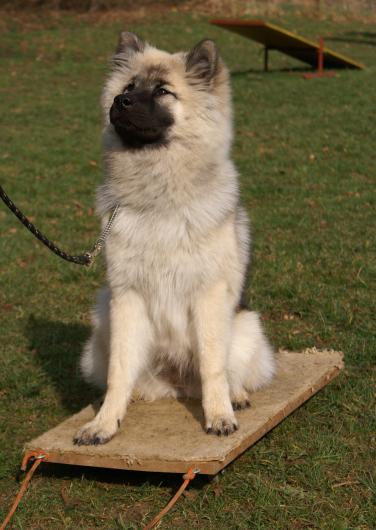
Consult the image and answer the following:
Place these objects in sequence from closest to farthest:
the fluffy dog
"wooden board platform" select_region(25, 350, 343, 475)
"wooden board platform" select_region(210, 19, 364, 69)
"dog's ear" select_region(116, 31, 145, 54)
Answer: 1. "wooden board platform" select_region(25, 350, 343, 475)
2. the fluffy dog
3. "dog's ear" select_region(116, 31, 145, 54)
4. "wooden board platform" select_region(210, 19, 364, 69)

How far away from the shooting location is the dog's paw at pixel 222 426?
3.26m

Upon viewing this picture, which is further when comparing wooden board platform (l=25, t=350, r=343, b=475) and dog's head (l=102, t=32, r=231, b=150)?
dog's head (l=102, t=32, r=231, b=150)

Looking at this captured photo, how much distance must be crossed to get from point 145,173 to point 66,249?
140 inches

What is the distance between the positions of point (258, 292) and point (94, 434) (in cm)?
260

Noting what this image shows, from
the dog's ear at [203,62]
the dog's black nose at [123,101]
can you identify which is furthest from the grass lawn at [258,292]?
the dog's ear at [203,62]

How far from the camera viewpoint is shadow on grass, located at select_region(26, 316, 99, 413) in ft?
14.1

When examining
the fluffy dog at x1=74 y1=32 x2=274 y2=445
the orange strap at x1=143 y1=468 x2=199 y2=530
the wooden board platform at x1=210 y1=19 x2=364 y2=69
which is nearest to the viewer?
the orange strap at x1=143 y1=468 x2=199 y2=530

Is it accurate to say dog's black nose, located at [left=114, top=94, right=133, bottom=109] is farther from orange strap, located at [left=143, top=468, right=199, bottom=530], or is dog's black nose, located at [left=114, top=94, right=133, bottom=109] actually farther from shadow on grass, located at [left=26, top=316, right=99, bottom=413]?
shadow on grass, located at [left=26, top=316, right=99, bottom=413]

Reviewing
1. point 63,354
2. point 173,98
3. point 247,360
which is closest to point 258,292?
point 63,354

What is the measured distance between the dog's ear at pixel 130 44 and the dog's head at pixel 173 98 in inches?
4.7

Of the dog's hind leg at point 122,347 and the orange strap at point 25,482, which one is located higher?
the dog's hind leg at point 122,347

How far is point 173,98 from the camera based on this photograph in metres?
3.42

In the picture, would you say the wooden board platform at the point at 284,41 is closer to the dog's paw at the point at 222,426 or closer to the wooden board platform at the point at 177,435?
the wooden board platform at the point at 177,435

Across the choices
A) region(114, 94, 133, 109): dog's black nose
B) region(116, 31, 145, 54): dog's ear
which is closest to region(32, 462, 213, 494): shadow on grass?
region(114, 94, 133, 109): dog's black nose
